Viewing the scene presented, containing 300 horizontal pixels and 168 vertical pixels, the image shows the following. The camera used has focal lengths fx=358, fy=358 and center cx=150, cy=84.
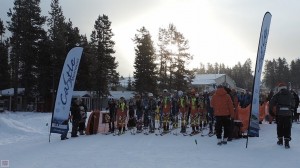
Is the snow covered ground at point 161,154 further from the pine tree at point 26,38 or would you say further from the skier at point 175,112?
the pine tree at point 26,38

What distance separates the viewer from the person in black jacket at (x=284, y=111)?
10.7 m

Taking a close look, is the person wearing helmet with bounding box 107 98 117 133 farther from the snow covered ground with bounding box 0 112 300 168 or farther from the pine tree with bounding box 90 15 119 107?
the pine tree with bounding box 90 15 119 107

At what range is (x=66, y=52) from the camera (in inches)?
1877

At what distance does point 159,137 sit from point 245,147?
4.25 metres

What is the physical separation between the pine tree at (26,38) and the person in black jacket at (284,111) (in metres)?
38.8

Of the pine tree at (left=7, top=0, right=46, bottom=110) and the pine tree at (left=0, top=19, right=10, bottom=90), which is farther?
the pine tree at (left=0, top=19, right=10, bottom=90)

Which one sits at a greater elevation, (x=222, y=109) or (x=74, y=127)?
(x=222, y=109)

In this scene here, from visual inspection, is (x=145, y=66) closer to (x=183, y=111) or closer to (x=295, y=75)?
(x=183, y=111)

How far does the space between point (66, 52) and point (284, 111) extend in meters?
40.2

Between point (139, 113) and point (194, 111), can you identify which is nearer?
point (194, 111)

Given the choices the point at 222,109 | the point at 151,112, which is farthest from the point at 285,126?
the point at 151,112

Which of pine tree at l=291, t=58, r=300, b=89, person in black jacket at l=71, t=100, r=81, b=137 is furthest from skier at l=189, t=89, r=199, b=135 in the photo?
pine tree at l=291, t=58, r=300, b=89

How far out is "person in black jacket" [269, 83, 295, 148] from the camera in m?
10.7

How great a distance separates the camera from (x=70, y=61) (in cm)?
1592
